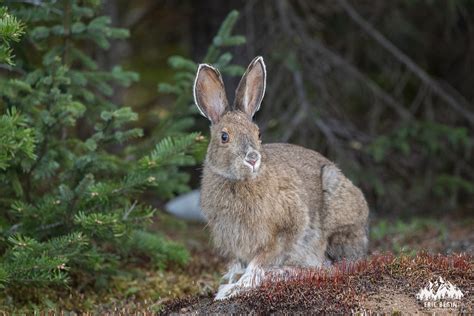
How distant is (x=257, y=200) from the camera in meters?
7.11

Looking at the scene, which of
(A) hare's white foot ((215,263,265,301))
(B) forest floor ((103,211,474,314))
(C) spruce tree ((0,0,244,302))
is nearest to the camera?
(B) forest floor ((103,211,474,314))

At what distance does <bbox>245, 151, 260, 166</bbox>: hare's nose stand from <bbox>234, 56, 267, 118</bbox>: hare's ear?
2.71ft

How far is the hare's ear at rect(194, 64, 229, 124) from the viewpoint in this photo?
24.1 feet

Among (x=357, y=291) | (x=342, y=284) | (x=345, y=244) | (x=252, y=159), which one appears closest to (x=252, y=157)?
(x=252, y=159)

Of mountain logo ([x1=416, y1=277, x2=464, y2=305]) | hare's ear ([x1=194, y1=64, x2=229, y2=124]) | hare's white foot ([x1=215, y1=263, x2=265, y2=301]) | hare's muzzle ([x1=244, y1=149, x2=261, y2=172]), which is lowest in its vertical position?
hare's white foot ([x1=215, y1=263, x2=265, y2=301])

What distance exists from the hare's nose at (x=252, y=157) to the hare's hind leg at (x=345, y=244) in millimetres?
1598

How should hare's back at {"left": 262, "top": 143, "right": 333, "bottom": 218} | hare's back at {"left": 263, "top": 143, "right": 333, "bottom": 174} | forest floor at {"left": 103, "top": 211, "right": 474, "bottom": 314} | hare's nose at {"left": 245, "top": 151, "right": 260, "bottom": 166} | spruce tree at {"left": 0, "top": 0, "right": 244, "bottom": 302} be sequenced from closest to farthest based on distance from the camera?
forest floor at {"left": 103, "top": 211, "right": 474, "bottom": 314} → hare's nose at {"left": 245, "top": 151, "right": 260, "bottom": 166} → spruce tree at {"left": 0, "top": 0, "right": 244, "bottom": 302} → hare's back at {"left": 262, "top": 143, "right": 333, "bottom": 218} → hare's back at {"left": 263, "top": 143, "right": 333, "bottom": 174}

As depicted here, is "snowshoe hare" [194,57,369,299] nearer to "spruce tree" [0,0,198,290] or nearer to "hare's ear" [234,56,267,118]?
"hare's ear" [234,56,267,118]

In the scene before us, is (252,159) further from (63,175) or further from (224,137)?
(63,175)

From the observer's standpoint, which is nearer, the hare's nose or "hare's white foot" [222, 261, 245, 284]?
the hare's nose

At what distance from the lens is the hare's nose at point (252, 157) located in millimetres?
6672

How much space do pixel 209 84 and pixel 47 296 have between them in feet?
8.89

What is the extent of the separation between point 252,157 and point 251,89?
40.9 inches

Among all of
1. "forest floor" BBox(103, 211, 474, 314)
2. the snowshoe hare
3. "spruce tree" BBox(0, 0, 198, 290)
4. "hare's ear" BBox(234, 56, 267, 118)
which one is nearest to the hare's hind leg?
the snowshoe hare
